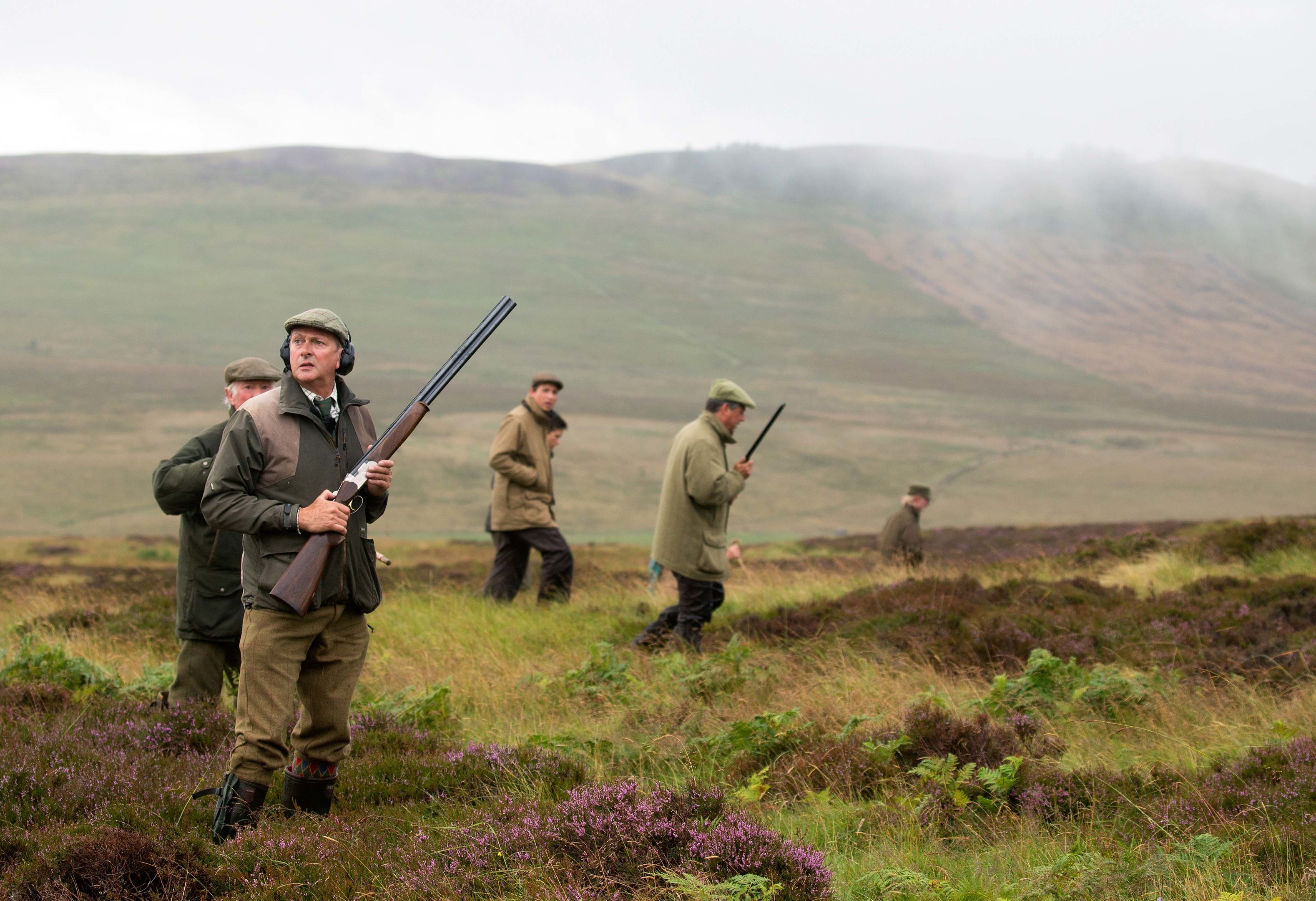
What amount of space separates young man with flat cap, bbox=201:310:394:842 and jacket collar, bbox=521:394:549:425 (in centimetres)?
578

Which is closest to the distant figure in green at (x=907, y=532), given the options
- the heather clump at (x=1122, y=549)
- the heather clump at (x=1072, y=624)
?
the heather clump at (x=1122, y=549)

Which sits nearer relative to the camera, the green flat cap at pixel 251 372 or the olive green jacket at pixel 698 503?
the green flat cap at pixel 251 372

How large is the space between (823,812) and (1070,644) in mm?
3837

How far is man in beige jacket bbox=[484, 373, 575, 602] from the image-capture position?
34.2 feet

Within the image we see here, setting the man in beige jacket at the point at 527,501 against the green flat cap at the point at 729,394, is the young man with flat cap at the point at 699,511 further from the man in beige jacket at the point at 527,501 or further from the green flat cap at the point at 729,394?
the man in beige jacket at the point at 527,501

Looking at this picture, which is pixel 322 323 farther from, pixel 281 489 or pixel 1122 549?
pixel 1122 549

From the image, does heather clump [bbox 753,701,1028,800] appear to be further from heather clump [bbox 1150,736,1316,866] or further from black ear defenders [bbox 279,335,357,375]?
black ear defenders [bbox 279,335,357,375]

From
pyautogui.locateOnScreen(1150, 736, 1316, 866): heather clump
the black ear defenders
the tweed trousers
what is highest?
the black ear defenders

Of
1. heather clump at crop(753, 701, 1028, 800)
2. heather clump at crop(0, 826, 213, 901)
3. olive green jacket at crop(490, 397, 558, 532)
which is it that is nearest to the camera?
heather clump at crop(0, 826, 213, 901)

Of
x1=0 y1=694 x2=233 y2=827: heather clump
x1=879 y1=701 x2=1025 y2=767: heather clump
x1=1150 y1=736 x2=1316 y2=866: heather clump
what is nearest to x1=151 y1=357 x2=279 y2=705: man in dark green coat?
x1=0 y1=694 x2=233 y2=827: heather clump

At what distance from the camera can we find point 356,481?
14.6ft

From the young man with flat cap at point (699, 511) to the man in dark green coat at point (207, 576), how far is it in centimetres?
344

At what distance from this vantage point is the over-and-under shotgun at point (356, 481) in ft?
13.8

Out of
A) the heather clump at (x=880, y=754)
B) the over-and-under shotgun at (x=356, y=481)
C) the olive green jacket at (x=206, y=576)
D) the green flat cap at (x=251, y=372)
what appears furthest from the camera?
the olive green jacket at (x=206, y=576)
